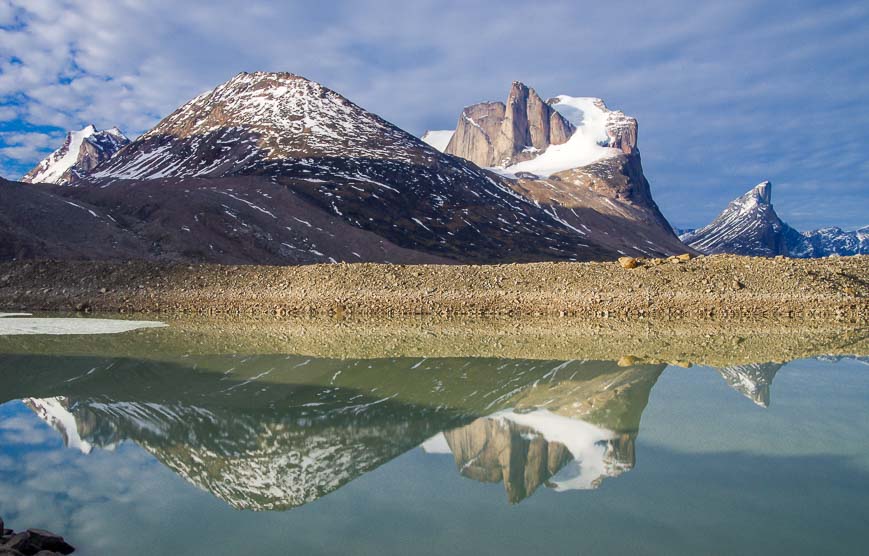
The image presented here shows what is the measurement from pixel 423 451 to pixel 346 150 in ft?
405

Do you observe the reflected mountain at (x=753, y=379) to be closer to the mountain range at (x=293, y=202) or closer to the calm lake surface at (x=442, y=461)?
the calm lake surface at (x=442, y=461)

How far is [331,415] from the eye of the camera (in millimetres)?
11406

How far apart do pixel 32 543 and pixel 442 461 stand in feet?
16.1

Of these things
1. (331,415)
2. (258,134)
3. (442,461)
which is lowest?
(442,461)

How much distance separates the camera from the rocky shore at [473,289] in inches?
1160

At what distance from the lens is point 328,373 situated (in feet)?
51.3

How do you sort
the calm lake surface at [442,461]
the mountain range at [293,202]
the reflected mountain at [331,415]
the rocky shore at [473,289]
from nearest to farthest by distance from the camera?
1. the calm lake surface at [442,461]
2. the reflected mountain at [331,415]
3. the rocky shore at [473,289]
4. the mountain range at [293,202]

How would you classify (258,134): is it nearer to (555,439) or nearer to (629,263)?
(629,263)

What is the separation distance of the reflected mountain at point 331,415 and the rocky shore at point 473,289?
1373 centimetres

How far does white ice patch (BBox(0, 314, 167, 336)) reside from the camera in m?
24.0

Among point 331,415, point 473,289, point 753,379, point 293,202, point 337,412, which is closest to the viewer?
point 331,415

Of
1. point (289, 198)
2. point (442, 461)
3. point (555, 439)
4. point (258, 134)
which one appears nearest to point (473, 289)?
point (555, 439)

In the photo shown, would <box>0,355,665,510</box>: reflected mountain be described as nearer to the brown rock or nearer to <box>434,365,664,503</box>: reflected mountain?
<box>434,365,664,503</box>: reflected mountain

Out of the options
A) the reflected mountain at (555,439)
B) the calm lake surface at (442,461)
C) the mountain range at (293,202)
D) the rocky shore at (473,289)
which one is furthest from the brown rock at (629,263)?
the mountain range at (293,202)
